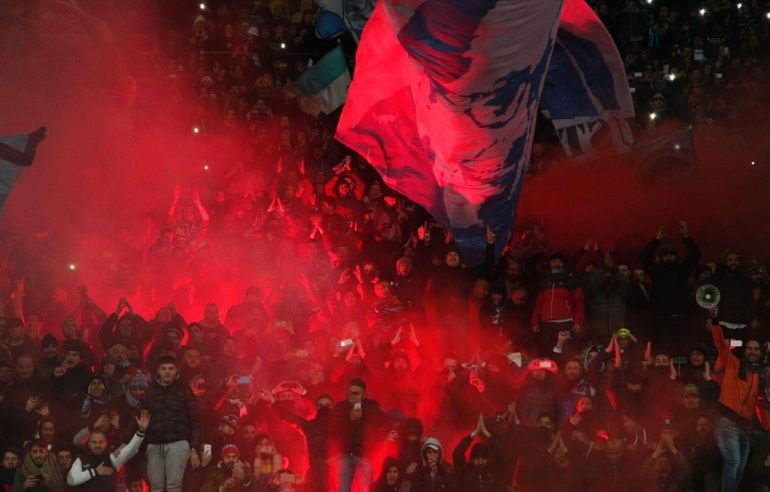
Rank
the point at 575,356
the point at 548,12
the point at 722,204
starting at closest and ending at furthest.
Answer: the point at 548,12
the point at 575,356
the point at 722,204

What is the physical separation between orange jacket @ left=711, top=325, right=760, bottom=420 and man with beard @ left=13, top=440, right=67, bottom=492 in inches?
204

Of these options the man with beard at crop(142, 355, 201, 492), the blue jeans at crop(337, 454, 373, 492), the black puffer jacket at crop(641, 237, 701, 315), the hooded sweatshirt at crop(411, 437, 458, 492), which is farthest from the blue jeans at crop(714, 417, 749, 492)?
the man with beard at crop(142, 355, 201, 492)

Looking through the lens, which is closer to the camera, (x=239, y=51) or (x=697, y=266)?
(x=697, y=266)

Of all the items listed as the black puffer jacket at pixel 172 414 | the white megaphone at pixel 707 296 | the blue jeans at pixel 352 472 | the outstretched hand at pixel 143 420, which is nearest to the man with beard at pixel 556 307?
the white megaphone at pixel 707 296

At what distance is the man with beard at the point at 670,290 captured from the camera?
8.89m

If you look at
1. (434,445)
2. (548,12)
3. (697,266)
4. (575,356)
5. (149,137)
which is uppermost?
(548,12)

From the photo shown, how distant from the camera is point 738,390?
26.2 ft

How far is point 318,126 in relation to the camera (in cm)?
1206

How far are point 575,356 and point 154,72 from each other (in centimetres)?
760

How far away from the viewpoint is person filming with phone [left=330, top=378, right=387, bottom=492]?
7855 mm

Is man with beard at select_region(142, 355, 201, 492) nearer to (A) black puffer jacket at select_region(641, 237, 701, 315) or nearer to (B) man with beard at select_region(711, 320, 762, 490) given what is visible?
(B) man with beard at select_region(711, 320, 762, 490)

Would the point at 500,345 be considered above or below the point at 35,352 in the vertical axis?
above

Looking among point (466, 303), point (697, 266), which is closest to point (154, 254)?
point (466, 303)

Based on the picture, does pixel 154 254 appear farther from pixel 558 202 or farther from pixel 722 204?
pixel 722 204
